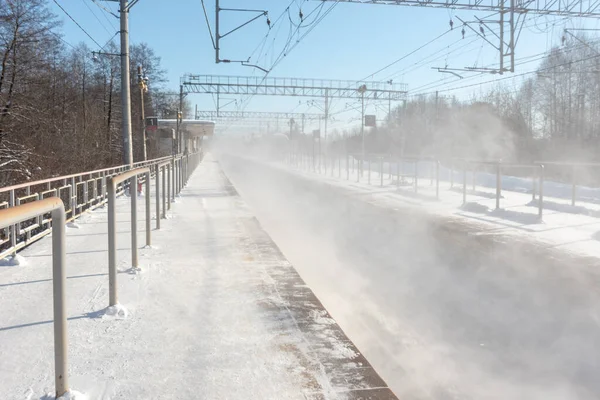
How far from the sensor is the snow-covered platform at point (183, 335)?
3172 mm

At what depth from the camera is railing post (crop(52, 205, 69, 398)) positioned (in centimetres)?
276

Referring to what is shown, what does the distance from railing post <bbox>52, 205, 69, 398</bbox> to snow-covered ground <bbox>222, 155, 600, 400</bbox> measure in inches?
113

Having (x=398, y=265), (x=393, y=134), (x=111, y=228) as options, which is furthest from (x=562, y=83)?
(x=111, y=228)

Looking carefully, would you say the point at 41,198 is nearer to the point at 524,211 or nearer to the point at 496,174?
the point at 524,211

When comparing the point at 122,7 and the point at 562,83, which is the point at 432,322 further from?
the point at 562,83

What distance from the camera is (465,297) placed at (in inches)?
306

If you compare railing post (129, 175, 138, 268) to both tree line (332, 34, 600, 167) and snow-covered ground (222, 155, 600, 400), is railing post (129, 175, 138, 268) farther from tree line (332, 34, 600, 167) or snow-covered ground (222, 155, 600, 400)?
tree line (332, 34, 600, 167)

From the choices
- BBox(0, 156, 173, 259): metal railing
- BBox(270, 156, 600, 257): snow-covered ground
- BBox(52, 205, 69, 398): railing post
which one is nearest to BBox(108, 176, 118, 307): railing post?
BBox(52, 205, 69, 398): railing post

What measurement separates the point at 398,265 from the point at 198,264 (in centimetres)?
466

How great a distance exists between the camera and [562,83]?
44438 mm

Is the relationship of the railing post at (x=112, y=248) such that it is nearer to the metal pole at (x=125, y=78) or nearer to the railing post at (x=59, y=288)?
the railing post at (x=59, y=288)

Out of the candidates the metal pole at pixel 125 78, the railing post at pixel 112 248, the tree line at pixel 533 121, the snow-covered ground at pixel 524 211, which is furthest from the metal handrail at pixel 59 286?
the tree line at pixel 533 121

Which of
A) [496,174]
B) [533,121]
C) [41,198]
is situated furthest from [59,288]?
[533,121]

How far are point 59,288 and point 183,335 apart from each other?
1425mm
